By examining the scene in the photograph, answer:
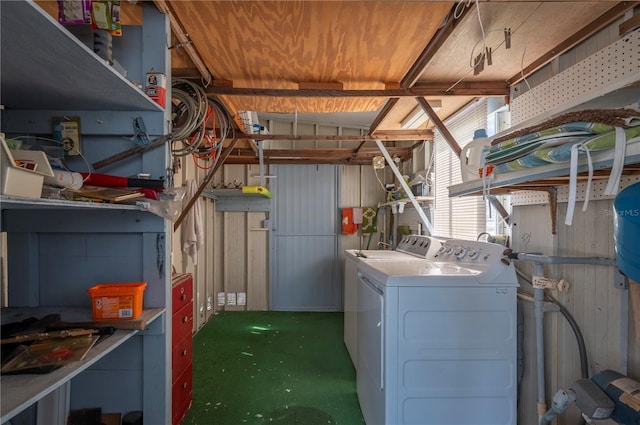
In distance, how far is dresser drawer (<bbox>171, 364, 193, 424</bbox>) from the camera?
1.84 m

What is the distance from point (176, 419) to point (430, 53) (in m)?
2.69

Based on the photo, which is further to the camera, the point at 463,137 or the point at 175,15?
the point at 463,137

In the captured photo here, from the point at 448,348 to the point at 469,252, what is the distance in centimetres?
70

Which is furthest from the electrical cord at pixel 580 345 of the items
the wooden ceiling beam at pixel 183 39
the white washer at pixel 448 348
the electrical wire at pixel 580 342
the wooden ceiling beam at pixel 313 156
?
the wooden ceiling beam at pixel 313 156

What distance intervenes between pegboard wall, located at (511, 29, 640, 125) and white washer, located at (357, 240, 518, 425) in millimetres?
905

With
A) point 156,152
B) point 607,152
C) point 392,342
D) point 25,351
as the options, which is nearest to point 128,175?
point 156,152

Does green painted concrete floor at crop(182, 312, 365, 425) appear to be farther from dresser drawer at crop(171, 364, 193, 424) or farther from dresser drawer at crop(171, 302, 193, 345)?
dresser drawer at crop(171, 302, 193, 345)

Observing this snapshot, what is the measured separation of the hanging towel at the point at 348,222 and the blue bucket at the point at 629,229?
352 centimetres

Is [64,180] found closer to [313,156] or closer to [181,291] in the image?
[181,291]

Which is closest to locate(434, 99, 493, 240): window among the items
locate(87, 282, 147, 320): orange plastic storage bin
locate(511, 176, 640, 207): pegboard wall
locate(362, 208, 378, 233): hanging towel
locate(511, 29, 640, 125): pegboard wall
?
locate(511, 176, 640, 207): pegboard wall

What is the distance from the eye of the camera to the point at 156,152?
1.38 metres

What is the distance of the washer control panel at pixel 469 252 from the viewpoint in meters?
1.70

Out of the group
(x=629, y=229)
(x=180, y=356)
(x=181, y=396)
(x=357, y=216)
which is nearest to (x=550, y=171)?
(x=629, y=229)

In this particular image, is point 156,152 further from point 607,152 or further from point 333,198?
point 333,198
